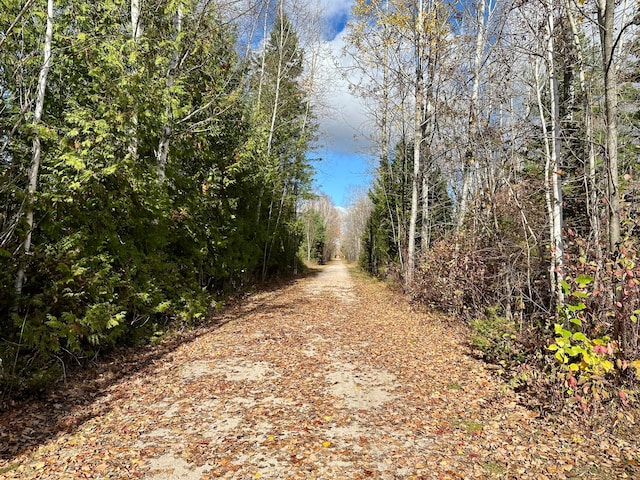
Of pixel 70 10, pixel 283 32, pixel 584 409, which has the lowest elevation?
pixel 584 409

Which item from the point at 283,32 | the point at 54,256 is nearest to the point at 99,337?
the point at 54,256

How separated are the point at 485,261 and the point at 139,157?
23.7ft

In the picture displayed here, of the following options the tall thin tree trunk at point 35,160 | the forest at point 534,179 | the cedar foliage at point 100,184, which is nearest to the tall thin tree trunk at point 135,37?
the cedar foliage at point 100,184

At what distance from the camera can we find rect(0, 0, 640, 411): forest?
14.2 feet

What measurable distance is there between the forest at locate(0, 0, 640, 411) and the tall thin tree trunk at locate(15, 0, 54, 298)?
0.03m

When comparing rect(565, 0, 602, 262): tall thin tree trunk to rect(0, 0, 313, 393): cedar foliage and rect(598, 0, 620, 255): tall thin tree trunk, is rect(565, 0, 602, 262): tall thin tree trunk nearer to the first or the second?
rect(598, 0, 620, 255): tall thin tree trunk

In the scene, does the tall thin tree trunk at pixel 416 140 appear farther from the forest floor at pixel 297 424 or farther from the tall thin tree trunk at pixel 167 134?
the tall thin tree trunk at pixel 167 134

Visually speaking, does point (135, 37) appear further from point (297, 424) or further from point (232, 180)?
point (297, 424)

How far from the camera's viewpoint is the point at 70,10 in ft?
17.0

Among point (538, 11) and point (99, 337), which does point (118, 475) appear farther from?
point (538, 11)

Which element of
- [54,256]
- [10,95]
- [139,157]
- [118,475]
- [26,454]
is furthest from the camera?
[139,157]

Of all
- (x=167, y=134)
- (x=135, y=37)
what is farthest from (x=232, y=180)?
(x=135, y=37)

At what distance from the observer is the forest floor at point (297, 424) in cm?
324

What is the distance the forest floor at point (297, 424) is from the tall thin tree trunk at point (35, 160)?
1560mm
